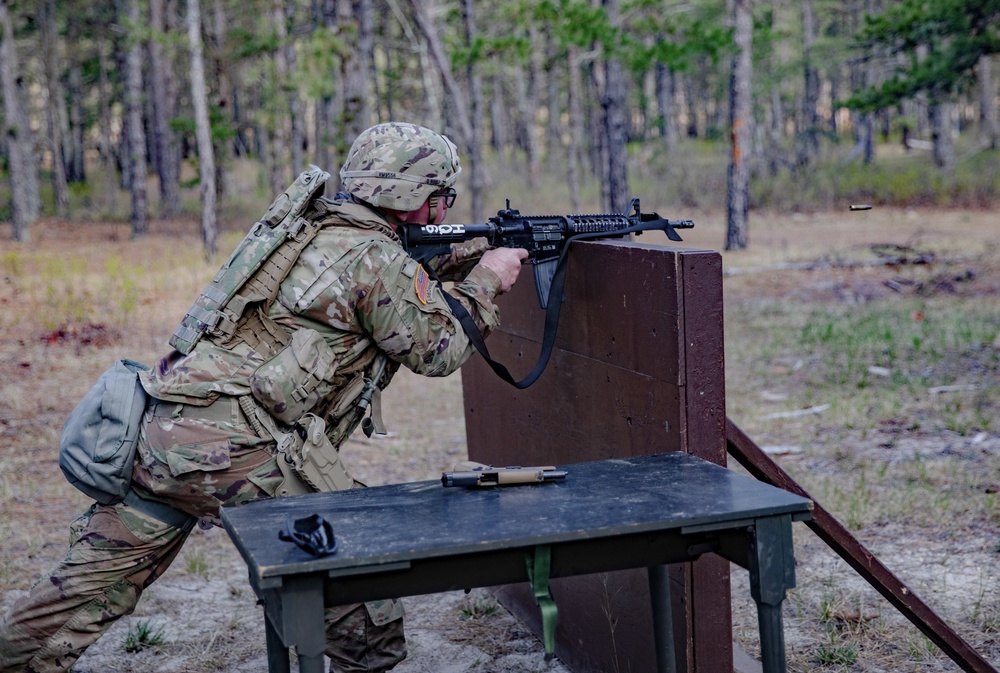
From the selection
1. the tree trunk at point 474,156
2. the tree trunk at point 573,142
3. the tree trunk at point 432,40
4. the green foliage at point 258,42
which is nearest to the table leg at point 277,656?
the tree trunk at point 432,40

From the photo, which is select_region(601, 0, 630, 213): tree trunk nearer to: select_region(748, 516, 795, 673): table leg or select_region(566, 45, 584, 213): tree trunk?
select_region(566, 45, 584, 213): tree trunk

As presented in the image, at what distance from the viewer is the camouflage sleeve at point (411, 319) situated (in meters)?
3.07

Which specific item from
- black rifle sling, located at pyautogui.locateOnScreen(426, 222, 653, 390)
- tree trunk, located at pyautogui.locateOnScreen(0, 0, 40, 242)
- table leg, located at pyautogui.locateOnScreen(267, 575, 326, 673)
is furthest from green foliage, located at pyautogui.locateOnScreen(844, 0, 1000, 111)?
tree trunk, located at pyautogui.locateOnScreen(0, 0, 40, 242)

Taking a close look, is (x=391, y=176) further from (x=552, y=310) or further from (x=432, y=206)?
Result: (x=552, y=310)

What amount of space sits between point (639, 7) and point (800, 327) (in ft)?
26.8

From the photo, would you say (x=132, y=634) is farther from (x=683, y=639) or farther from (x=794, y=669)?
(x=794, y=669)

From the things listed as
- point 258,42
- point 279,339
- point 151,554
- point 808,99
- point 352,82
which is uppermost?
point 808,99

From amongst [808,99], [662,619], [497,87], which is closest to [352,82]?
[662,619]

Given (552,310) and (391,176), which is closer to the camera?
(391,176)

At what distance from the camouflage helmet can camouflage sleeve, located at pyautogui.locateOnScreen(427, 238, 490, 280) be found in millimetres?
435

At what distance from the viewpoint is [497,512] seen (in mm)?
2355

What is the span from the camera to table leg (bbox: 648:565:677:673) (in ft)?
9.61

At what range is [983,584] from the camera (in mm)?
4305

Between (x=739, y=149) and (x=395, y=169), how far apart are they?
13822mm
